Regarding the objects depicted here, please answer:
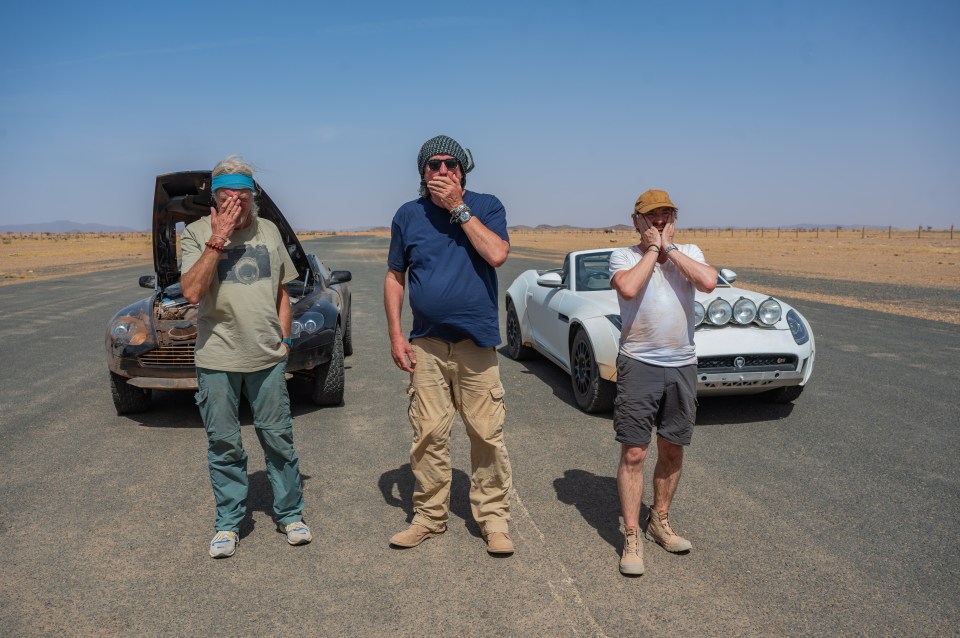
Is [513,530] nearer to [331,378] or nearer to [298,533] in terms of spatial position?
[298,533]

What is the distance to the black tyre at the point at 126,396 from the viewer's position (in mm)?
5645

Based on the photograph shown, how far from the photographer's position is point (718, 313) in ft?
18.1


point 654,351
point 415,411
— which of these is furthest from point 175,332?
point 654,351

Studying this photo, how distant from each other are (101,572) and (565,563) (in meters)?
2.14

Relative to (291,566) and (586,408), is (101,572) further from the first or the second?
(586,408)

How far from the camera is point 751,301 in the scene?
5.59m

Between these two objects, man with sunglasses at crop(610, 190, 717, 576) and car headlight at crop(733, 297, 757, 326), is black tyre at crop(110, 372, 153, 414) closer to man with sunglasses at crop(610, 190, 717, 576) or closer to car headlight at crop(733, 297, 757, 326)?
man with sunglasses at crop(610, 190, 717, 576)

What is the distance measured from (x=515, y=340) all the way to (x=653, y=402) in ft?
16.5

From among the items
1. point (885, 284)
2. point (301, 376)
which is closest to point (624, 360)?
point (301, 376)

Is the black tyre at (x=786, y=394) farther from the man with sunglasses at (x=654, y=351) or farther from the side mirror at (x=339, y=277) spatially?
the side mirror at (x=339, y=277)

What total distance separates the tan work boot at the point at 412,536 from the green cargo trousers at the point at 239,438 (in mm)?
555

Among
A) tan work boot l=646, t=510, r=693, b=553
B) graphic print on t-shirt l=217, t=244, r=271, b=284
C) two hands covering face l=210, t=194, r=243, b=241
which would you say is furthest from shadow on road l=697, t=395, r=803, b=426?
two hands covering face l=210, t=194, r=243, b=241

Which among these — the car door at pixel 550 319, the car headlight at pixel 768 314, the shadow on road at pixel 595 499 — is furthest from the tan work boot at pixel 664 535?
the car door at pixel 550 319

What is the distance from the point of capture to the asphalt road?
2.79 metres
